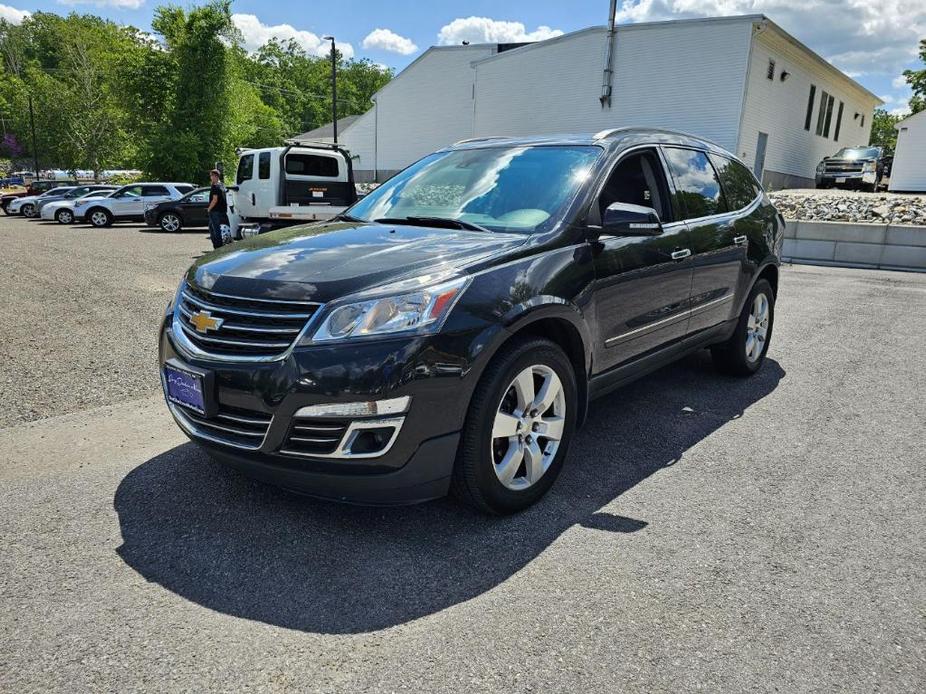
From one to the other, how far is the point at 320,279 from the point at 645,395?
302 centimetres

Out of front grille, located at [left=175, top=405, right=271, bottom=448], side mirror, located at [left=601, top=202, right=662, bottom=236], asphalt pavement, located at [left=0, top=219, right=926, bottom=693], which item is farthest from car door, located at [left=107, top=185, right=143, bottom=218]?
side mirror, located at [left=601, top=202, right=662, bottom=236]

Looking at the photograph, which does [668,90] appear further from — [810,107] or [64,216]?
[64,216]

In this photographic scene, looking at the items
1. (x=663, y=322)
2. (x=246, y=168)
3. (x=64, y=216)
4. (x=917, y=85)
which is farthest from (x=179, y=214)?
(x=917, y=85)

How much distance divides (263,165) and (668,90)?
1687 centimetres

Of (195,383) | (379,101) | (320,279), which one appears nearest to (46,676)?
(195,383)

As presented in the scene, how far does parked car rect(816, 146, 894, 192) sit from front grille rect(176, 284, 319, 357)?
95.6ft

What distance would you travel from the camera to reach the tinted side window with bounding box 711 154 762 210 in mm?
4915

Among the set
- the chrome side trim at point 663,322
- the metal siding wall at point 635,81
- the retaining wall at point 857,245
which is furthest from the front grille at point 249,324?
the metal siding wall at point 635,81

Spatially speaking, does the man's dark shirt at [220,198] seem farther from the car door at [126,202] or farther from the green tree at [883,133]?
the green tree at [883,133]

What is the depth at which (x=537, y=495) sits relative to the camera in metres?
3.18

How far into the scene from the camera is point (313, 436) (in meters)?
2.61

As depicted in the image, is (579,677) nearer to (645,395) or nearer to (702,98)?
(645,395)

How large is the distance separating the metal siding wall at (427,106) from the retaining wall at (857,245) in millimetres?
22338

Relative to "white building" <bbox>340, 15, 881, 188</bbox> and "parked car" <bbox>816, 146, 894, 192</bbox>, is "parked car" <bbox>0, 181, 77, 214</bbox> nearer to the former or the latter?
"white building" <bbox>340, 15, 881, 188</bbox>
